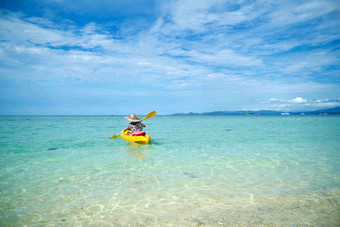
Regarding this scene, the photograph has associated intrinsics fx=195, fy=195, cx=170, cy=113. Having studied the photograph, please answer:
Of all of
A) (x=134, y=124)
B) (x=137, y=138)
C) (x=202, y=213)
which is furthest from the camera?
(x=134, y=124)

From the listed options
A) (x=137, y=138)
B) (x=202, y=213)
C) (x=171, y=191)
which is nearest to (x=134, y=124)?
(x=137, y=138)

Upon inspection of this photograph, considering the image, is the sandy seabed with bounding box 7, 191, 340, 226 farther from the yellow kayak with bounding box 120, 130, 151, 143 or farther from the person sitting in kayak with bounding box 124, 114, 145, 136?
the person sitting in kayak with bounding box 124, 114, 145, 136

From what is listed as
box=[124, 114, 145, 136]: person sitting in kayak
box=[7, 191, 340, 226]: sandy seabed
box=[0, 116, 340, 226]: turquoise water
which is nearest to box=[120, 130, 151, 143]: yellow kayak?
box=[124, 114, 145, 136]: person sitting in kayak

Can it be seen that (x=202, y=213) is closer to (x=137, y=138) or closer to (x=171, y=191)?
(x=171, y=191)

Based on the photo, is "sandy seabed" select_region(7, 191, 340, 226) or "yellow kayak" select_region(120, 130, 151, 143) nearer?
"sandy seabed" select_region(7, 191, 340, 226)

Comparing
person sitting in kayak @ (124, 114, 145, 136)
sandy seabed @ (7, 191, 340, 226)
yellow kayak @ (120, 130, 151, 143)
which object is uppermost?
person sitting in kayak @ (124, 114, 145, 136)

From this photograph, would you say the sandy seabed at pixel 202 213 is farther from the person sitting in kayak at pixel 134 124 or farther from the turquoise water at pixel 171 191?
the person sitting in kayak at pixel 134 124

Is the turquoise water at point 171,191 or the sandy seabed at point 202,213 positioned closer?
the sandy seabed at point 202,213

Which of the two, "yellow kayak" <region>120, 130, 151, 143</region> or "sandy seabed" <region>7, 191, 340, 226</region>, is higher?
"yellow kayak" <region>120, 130, 151, 143</region>

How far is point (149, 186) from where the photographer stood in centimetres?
558

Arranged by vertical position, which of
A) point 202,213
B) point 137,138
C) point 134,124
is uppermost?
point 134,124

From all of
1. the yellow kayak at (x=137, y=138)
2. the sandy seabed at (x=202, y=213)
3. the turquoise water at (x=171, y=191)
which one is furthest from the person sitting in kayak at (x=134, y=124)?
the sandy seabed at (x=202, y=213)

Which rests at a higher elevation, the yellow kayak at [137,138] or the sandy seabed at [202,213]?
the yellow kayak at [137,138]

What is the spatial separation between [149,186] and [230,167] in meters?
3.46
